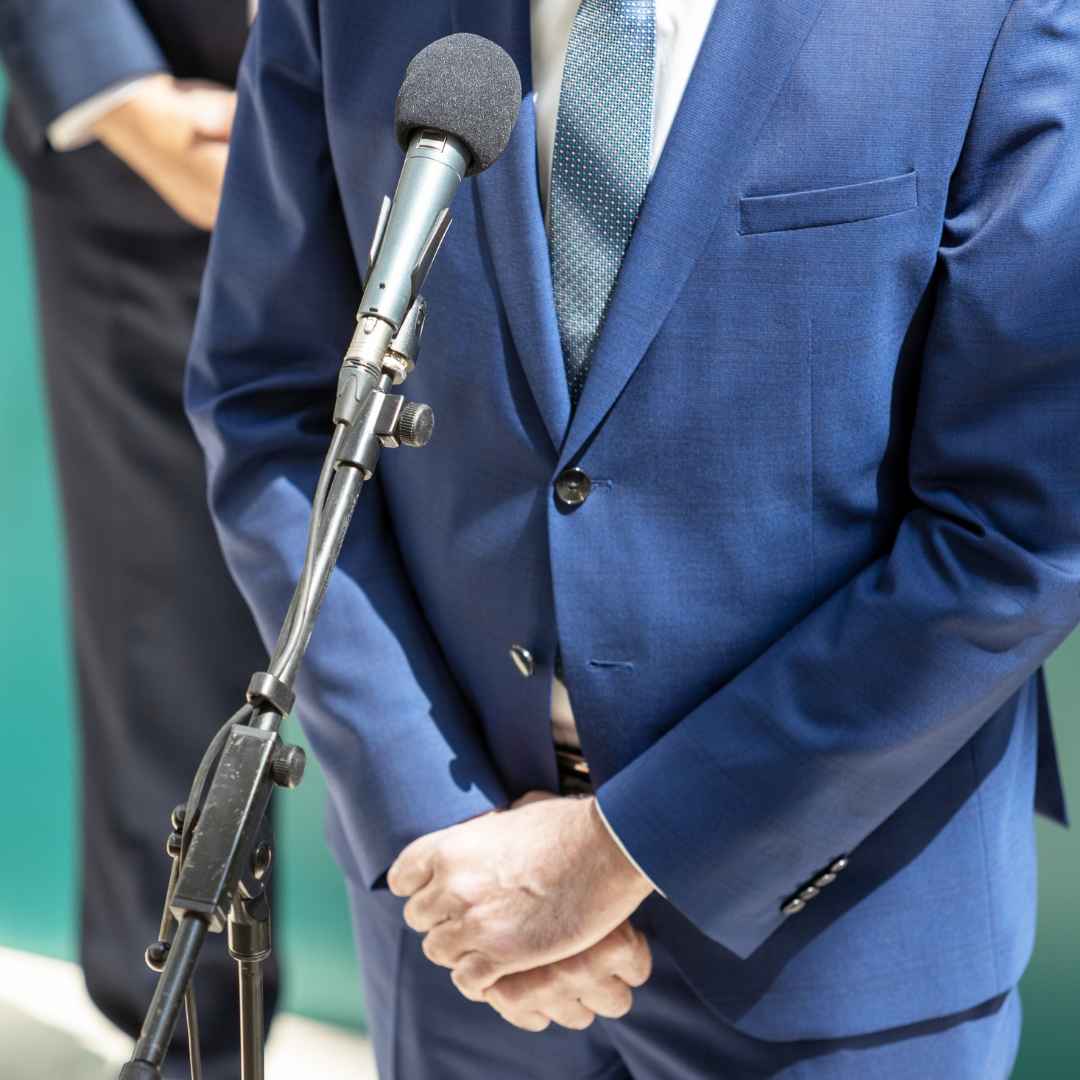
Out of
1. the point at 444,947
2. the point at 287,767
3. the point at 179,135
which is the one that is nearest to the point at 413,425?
the point at 287,767

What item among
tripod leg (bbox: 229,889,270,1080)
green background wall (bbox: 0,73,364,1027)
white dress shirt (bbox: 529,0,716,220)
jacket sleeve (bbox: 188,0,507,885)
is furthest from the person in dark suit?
tripod leg (bbox: 229,889,270,1080)

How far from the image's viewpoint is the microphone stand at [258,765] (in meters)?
0.56

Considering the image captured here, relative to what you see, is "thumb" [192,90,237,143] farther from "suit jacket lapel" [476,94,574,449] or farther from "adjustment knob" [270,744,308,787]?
"adjustment knob" [270,744,308,787]

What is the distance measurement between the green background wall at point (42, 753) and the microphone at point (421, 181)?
1.39 meters

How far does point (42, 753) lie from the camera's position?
2.14 m

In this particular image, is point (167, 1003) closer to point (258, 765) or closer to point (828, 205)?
point (258, 765)

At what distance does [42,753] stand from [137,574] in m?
0.53

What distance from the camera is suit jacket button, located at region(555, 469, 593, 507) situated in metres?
0.93

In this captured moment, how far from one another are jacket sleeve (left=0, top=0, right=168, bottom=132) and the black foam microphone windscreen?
3.13ft

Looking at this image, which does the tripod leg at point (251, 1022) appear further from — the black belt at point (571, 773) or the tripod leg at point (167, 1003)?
the black belt at point (571, 773)

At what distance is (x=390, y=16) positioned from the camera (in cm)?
97

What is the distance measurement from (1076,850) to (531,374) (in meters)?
0.97

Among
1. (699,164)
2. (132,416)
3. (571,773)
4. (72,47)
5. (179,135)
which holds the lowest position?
(571,773)

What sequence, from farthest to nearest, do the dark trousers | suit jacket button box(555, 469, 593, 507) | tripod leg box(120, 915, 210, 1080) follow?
the dark trousers, suit jacket button box(555, 469, 593, 507), tripod leg box(120, 915, 210, 1080)
